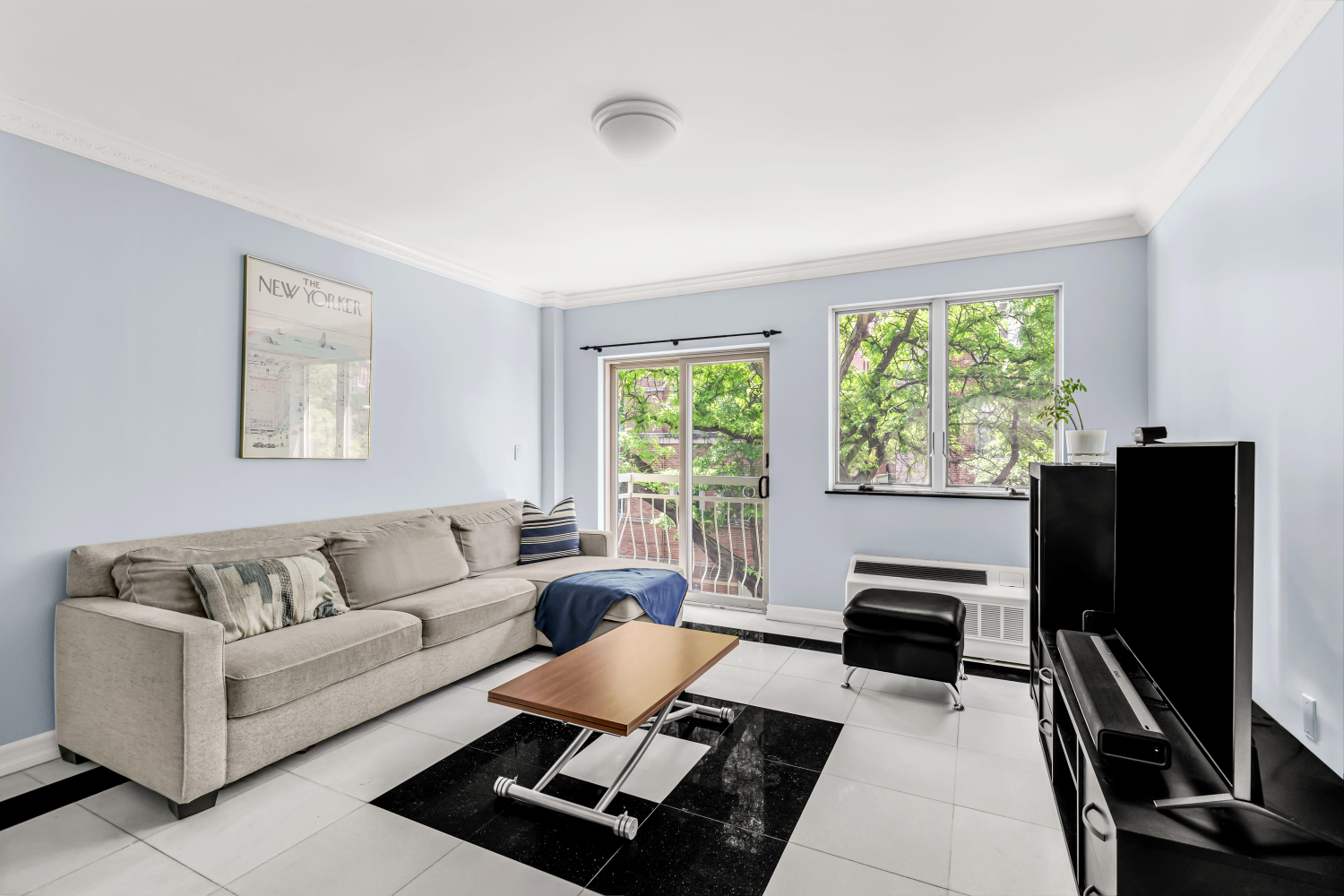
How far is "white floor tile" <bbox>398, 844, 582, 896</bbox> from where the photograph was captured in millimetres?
1794

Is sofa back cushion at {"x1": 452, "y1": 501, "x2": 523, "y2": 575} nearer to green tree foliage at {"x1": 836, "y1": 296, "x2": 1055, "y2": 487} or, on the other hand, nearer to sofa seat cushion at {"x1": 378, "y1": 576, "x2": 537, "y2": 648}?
sofa seat cushion at {"x1": 378, "y1": 576, "x2": 537, "y2": 648}

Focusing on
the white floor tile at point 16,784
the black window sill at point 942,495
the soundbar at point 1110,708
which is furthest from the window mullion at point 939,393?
the white floor tile at point 16,784

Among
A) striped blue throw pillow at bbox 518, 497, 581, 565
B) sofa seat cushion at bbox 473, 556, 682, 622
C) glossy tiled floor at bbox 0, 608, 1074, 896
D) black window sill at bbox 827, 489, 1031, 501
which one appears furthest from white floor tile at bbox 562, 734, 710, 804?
black window sill at bbox 827, 489, 1031, 501

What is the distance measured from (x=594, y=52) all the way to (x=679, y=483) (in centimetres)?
354

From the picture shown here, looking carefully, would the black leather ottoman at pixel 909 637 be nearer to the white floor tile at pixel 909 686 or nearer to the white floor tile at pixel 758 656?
the white floor tile at pixel 909 686

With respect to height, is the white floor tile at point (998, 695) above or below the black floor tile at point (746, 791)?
above

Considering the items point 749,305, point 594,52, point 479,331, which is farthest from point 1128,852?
point 479,331

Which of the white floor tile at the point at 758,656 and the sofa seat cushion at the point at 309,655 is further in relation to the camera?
the white floor tile at the point at 758,656

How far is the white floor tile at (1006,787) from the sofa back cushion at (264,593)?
9.28ft

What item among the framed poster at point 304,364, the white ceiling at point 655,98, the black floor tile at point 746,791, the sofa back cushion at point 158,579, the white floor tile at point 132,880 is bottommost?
the white floor tile at point 132,880

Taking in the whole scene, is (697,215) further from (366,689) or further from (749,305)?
(366,689)

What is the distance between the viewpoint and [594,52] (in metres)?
2.12

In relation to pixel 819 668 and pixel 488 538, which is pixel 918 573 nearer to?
pixel 819 668

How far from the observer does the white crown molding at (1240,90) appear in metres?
1.87
